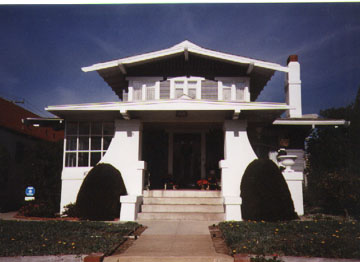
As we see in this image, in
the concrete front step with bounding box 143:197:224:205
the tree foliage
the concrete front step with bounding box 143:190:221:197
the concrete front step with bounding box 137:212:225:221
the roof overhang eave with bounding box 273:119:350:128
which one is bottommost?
the concrete front step with bounding box 137:212:225:221

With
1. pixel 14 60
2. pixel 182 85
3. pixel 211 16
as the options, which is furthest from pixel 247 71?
pixel 14 60

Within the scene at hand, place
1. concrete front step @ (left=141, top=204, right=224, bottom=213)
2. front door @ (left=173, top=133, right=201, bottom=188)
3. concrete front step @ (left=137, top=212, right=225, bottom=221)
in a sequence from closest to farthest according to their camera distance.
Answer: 1. concrete front step @ (left=137, top=212, right=225, bottom=221)
2. concrete front step @ (left=141, top=204, right=224, bottom=213)
3. front door @ (left=173, top=133, right=201, bottom=188)

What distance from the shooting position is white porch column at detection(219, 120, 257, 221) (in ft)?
35.6

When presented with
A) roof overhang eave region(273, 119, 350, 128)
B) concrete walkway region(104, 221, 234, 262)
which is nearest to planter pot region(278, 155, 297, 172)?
roof overhang eave region(273, 119, 350, 128)

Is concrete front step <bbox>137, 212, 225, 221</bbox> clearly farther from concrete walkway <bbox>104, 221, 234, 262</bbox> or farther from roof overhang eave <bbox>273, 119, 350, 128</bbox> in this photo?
roof overhang eave <bbox>273, 119, 350, 128</bbox>

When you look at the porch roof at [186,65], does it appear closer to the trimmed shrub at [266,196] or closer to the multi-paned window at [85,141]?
the multi-paned window at [85,141]

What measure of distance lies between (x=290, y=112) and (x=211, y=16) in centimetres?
866

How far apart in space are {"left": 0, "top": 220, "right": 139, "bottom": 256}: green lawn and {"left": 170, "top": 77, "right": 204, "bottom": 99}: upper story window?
6.66m

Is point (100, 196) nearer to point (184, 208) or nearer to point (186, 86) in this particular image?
point (184, 208)

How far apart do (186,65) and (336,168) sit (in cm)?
718

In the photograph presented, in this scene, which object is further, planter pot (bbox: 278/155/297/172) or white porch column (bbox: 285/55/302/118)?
white porch column (bbox: 285/55/302/118)

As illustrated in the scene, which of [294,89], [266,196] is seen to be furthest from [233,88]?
[266,196]

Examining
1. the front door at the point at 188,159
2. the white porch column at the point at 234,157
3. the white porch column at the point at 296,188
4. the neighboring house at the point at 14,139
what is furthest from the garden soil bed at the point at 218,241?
the neighboring house at the point at 14,139

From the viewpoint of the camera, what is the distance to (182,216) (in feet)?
32.7
